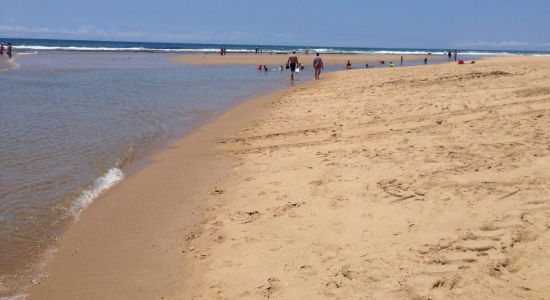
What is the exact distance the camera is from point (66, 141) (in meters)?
8.70

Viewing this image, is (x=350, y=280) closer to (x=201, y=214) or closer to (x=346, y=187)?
(x=346, y=187)

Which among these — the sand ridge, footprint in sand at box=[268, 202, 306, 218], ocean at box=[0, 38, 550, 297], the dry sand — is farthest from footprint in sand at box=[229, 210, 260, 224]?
the dry sand

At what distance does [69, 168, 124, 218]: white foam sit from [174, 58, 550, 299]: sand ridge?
5.31 ft

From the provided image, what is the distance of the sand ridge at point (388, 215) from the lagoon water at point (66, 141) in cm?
172

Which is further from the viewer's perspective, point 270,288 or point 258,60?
point 258,60

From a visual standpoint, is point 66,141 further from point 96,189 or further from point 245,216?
point 245,216

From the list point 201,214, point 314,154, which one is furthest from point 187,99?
point 201,214

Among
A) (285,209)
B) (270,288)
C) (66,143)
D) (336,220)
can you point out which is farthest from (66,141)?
(270,288)

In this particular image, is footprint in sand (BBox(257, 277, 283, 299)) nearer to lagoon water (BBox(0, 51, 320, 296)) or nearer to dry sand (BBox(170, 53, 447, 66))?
lagoon water (BBox(0, 51, 320, 296))

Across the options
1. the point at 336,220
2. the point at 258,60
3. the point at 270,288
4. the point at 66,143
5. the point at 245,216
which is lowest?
the point at 270,288

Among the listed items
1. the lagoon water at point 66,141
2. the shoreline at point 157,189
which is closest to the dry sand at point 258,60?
the lagoon water at point 66,141

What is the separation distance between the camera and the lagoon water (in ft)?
16.5

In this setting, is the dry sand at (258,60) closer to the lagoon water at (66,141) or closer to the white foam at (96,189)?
the lagoon water at (66,141)

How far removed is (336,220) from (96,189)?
3.57 meters
